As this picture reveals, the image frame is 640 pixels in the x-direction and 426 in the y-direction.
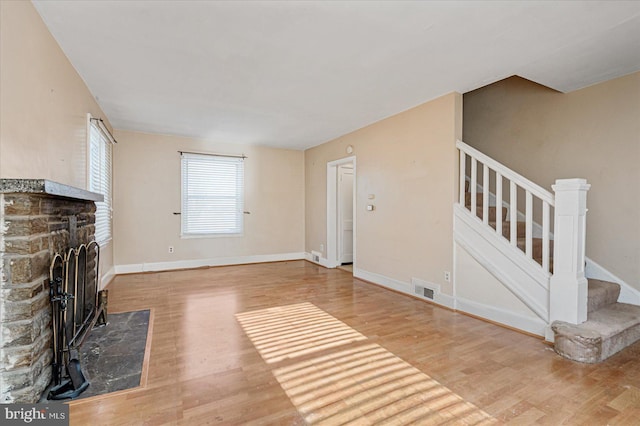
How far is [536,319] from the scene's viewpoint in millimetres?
2730

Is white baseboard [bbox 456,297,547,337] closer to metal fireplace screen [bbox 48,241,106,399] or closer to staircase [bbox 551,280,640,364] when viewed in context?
staircase [bbox 551,280,640,364]

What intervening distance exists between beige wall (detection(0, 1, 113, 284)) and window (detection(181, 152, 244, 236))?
2.69m

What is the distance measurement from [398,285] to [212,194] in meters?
3.95

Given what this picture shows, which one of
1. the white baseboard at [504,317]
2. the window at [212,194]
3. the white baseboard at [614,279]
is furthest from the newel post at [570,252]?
the window at [212,194]

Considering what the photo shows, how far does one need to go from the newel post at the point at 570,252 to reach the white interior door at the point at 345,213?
3795 millimetres

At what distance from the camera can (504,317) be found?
2.97 metres

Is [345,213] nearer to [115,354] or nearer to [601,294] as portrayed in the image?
[601,294]

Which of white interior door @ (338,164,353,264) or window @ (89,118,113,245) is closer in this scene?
window @ (89,118,113,245)

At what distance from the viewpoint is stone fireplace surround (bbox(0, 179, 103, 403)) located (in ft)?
5.03

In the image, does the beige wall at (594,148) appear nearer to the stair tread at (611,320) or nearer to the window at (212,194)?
the stair tread at (611,320)

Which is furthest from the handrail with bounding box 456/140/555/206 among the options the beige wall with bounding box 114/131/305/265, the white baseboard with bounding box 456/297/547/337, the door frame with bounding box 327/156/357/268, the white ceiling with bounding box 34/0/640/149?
the beige wall with bounding box 114/131/305/265

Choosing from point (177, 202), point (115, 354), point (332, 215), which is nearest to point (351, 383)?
point (115, 354)

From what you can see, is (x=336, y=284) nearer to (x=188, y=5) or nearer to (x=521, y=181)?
(x=521, y=181)

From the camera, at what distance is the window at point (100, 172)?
363cm
